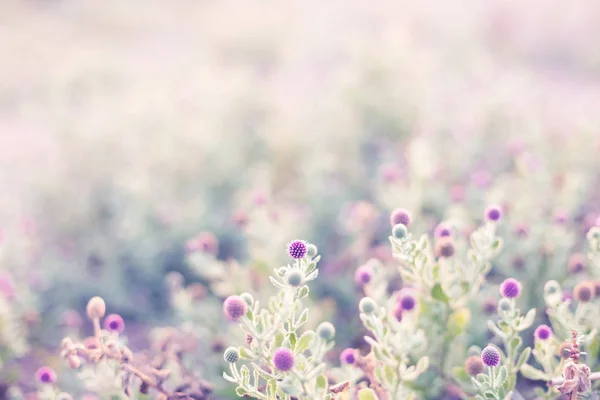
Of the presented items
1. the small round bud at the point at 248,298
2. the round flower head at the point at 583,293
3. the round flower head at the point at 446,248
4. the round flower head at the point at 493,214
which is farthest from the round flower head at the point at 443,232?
the small round bud at the point at 248,298

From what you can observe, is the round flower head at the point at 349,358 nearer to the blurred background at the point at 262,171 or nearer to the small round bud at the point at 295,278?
the small round bud at the point at 295,278

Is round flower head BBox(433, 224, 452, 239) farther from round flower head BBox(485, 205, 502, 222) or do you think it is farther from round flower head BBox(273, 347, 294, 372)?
round flower head BBox(273, 347, 294, 372)

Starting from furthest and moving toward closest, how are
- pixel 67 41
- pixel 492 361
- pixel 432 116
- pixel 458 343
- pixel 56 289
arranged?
pixel 67 41, pixel 432 116, pixel 56 289, pixel 458 343, pixel 492 361

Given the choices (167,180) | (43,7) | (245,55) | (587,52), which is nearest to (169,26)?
(43,7)

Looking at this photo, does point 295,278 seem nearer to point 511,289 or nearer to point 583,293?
point 511,289

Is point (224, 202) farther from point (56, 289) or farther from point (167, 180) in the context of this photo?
point (56, 289)

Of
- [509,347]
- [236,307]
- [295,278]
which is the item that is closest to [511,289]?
[509,347]
